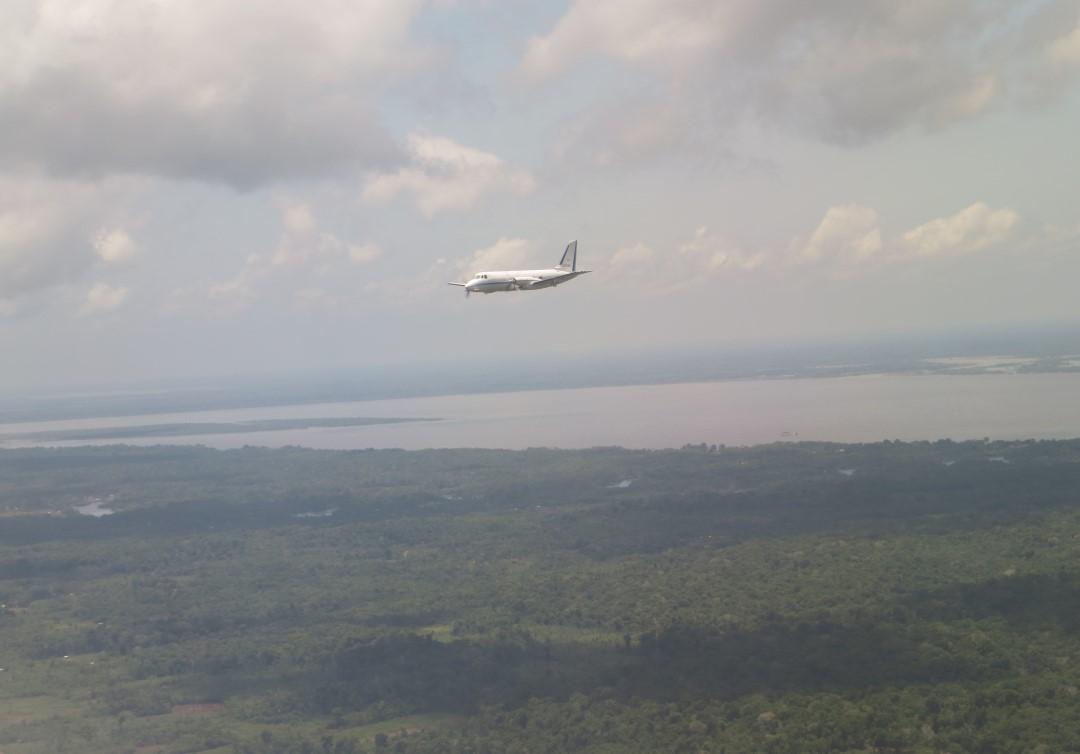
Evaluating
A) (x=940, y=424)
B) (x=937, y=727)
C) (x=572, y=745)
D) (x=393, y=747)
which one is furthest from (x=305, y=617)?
(x=940, y=424)

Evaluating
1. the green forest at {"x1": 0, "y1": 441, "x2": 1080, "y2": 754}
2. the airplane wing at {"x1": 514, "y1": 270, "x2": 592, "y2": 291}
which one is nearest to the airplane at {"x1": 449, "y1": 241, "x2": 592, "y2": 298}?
the airplane wing at {"x1": 514, "y1": 270, "x2": 592, "y2": 291}

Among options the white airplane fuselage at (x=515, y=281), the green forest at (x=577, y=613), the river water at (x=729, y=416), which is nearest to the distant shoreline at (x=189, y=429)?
the river water at (x=729, y=416)

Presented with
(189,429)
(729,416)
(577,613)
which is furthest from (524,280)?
(189,429)

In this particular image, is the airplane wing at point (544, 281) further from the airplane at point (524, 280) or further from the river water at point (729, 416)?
the river water at point (729, 416)

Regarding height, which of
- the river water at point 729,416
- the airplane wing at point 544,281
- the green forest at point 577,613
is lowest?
the green forest at point 577,613

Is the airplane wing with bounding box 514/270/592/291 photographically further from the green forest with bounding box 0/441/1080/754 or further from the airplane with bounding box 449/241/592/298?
the green forest with bounding box 0/441/1080/754

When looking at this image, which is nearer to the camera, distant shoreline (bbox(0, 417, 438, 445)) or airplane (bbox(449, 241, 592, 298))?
airplane (bbox(449, 241, 592, 298))
